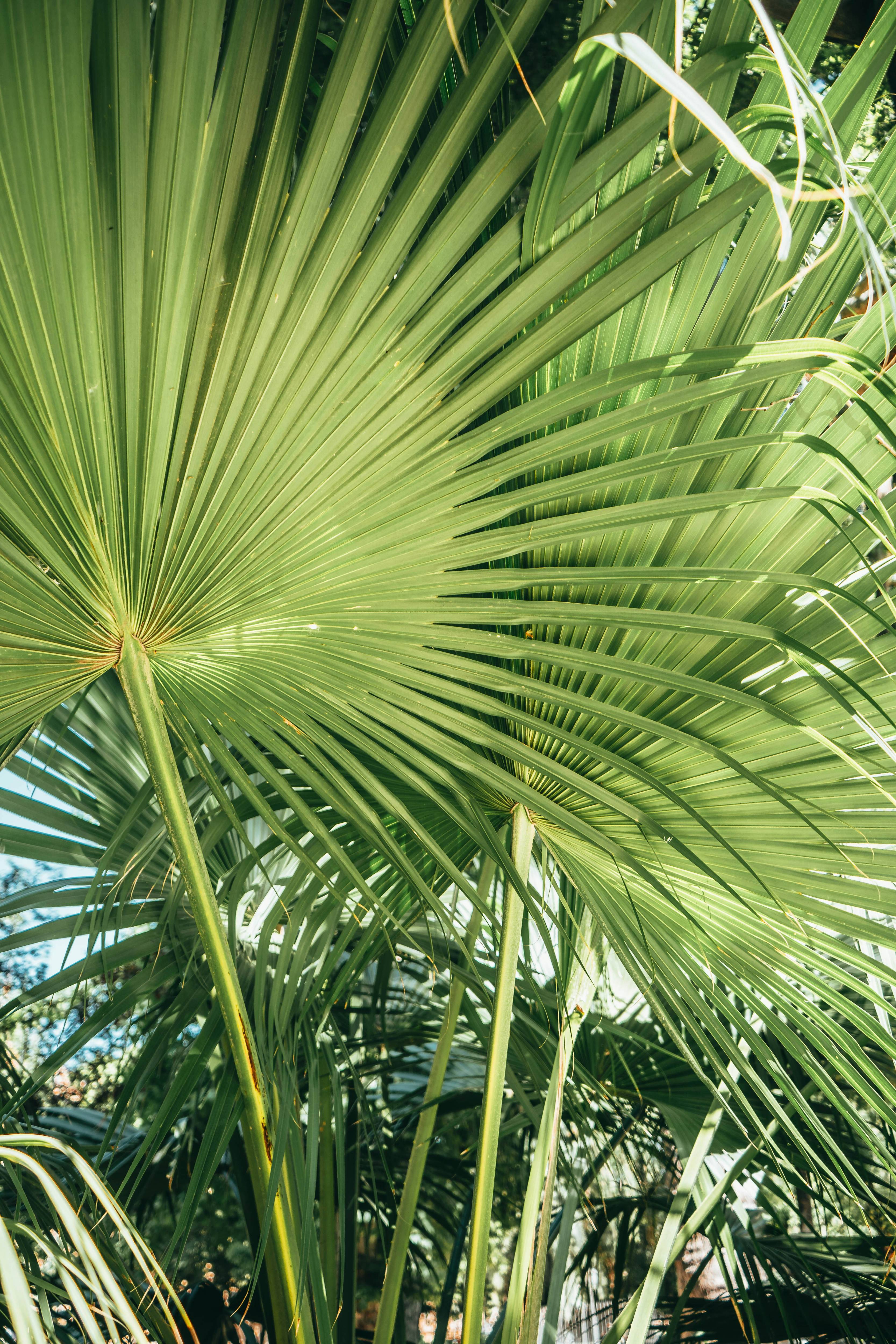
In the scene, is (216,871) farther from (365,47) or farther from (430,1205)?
(430,1205)

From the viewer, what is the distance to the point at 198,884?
1.01 metres

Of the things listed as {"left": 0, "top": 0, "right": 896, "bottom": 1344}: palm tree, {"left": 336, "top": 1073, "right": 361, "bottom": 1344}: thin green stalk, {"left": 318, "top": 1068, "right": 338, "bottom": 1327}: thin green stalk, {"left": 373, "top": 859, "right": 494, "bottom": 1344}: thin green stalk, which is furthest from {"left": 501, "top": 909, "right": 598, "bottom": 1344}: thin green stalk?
{"left": 318, "top": 1068, "right": 338, "bottom": 1327}: thin green stalk

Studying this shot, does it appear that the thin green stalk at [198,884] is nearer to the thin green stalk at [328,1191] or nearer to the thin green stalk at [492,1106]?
the thin green stalk at [492,1106]

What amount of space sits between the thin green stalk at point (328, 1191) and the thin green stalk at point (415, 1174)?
0.55ft

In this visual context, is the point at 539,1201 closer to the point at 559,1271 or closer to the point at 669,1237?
the point at 669,1237

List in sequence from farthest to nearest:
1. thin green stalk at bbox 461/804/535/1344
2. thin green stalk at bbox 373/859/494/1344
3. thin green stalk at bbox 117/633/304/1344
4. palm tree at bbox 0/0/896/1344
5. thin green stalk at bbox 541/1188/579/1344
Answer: thin green stalk at bbox 541/1188/579/1344
thin green stalk at bbox 373/859/494/1344
thin green stalk at bbox 461/804/535/1344
thin green stalk at bbox 117/633/304/1344
palm tree at bbox 0/0/896/1344

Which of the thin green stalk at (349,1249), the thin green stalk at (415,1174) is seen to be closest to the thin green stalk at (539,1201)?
the thin green stalk at (415,1174)

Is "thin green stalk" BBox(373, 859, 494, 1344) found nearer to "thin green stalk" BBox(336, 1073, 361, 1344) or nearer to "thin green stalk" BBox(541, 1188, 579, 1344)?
"thin green stalk" BBox(336, 1073, 361, 1344)

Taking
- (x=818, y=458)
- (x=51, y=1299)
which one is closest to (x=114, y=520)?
(x=818, y=458)

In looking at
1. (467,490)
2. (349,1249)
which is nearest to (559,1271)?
(349,1249)

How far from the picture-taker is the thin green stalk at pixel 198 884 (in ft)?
3.26

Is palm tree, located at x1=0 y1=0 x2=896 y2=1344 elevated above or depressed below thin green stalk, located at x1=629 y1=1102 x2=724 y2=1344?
above

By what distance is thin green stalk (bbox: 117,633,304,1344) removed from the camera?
99 cm

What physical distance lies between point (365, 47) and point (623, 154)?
0.64ft
